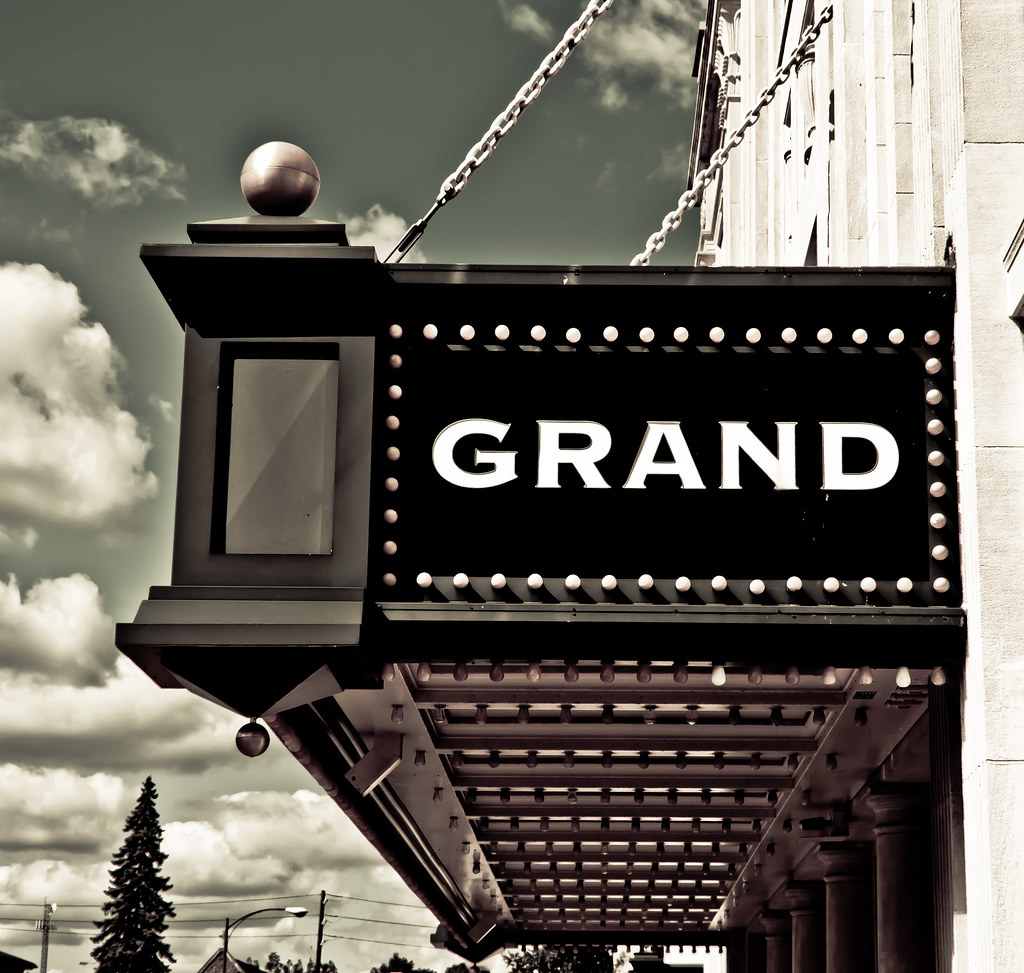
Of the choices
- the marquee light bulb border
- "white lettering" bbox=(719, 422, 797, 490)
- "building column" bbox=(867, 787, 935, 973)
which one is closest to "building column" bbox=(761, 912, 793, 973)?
"building column" bbox=(867, 787, 935, 973)

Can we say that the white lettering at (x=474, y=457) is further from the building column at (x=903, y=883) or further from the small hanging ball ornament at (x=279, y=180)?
the building column at (x=903, y=883)

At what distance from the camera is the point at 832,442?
28.9ft

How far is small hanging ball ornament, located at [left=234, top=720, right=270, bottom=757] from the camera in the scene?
8.68 meters

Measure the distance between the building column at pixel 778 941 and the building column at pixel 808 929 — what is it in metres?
2.60

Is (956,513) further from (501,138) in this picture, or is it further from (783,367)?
(501,138)

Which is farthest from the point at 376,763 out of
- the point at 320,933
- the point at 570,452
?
the point at 320,933

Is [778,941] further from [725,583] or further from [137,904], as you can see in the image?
[137,904]

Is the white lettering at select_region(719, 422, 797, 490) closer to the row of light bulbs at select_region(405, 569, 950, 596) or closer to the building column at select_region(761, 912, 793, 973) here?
the row of light bulbs at select_region(405, 569, 950, 596)

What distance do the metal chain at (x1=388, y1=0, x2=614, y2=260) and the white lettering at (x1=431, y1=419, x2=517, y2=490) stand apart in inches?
63.2

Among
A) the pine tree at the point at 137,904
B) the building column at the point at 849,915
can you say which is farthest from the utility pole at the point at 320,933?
the building column at the point at 849,915

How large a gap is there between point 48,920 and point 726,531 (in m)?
148

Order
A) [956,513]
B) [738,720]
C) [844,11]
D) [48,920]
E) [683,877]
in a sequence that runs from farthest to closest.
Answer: [48,920] < [683,877] < [844,11] < [738,720] < [956,513]

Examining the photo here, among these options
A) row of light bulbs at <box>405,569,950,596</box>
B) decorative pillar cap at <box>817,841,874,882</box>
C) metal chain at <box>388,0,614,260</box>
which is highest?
metal chain at <box>388,0,614,260</box>

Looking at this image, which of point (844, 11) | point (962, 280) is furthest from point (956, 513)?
point (844, 11)
